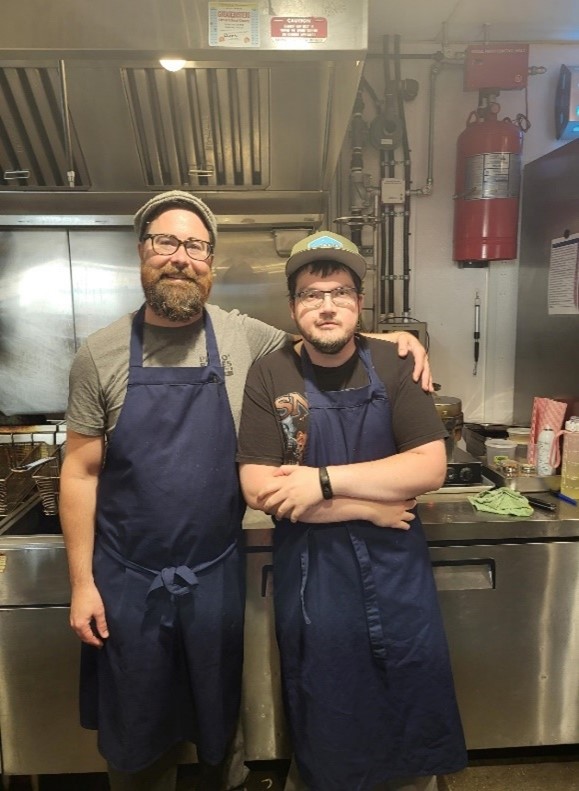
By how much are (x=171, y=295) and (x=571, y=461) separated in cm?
127

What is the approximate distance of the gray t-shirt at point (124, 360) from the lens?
4.00ft

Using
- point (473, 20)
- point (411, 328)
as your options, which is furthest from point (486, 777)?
point (473, 20)

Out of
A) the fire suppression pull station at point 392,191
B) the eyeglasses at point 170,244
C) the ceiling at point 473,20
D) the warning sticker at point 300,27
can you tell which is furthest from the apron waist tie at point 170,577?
the ceiling at point 473,20

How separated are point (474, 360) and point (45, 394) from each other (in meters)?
1.91

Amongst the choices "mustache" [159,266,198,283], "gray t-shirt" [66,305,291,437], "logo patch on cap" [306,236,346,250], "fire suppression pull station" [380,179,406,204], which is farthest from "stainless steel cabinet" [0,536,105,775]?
"fire suppression pull station" [380,179,406,204]

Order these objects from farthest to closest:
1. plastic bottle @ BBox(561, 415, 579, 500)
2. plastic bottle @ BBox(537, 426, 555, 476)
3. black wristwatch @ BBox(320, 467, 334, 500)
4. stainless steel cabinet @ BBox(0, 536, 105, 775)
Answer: plastic bottle @ BBox(537, 426, 555, 476), plastic bottle @ BBox(561, 415, 579, 500), stainless steel cabinet @ BBox(0, 536, 105, 775), black wristwatch @ BBox(320, 467, 334, 500)

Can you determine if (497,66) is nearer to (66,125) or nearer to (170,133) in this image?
(170,133)

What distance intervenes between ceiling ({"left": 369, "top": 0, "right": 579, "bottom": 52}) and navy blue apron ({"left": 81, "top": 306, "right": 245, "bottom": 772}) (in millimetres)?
1723

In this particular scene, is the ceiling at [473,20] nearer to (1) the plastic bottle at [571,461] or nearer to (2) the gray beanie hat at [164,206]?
(2) the gray beanie hat at [164,206]

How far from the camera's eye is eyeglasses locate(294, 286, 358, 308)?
1190 millimetres

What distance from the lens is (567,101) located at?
2.35 metres

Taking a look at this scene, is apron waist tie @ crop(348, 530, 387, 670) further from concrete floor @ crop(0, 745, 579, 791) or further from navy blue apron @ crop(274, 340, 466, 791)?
concrete floor @ crop(0, 745, 579, 791)

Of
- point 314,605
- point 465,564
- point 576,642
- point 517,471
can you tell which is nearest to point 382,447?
point 314,605

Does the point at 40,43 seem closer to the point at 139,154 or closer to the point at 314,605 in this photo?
the point at 139,154
